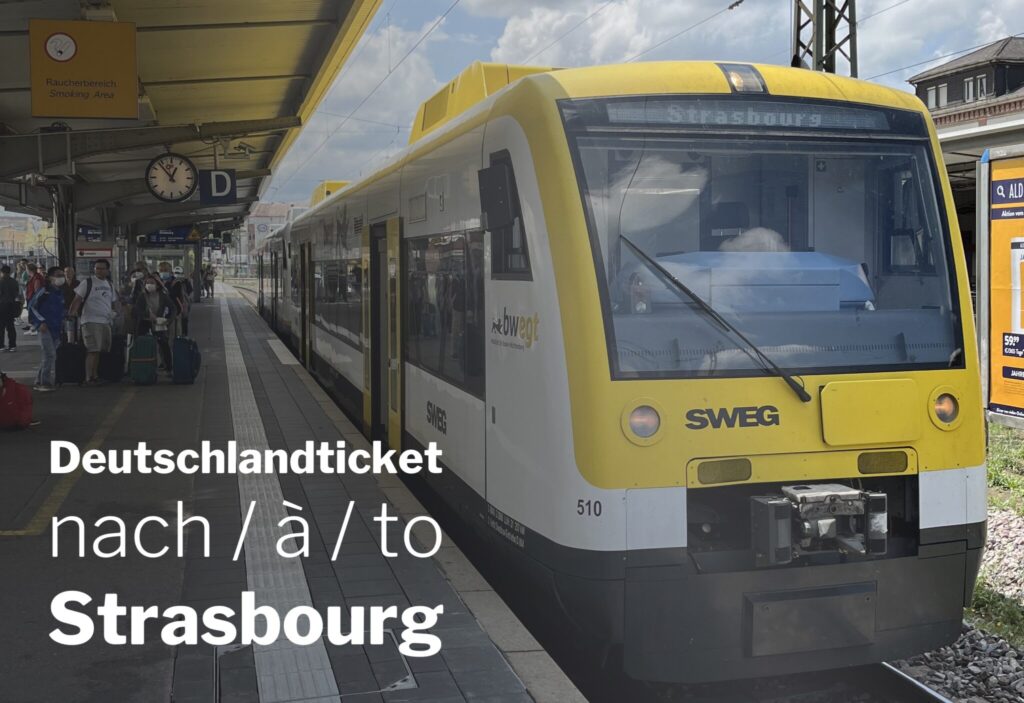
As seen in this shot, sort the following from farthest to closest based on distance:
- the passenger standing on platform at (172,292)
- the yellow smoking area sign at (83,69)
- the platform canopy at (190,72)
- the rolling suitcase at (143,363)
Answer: the passenger standing on platform at (172,292), the rolling suitcase at (143,363), the platform canopy at (190,72), the yellow smoking area sign at (83,69)

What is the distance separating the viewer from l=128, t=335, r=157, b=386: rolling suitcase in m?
15.7

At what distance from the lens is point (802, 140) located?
525cm

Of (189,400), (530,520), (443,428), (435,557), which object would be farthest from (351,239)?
(530,520)

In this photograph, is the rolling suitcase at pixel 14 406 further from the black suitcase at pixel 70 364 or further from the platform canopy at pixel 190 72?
the black suitcase at pixel 70 364

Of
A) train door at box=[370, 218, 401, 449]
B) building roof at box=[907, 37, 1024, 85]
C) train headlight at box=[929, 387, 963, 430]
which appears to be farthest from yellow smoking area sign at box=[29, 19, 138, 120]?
building roof at box=[907, 37, 1024, 85]

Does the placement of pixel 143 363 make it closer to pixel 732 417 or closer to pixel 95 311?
pixel 95 311

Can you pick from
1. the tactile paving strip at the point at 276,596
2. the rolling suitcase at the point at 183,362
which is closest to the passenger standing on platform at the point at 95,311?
the rolling suitcase at the point at 183,362

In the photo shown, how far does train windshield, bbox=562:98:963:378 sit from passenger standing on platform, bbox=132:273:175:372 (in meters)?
12.8

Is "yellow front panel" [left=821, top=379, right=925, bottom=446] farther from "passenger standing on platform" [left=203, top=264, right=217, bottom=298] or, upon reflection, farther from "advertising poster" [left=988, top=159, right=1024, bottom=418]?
"passenger standing on platform" [left=203, top=264, right=217, bottom=298]

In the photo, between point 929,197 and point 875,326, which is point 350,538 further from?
point 929,197

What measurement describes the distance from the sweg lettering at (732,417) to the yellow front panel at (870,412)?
26 cm

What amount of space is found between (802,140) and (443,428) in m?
3.02

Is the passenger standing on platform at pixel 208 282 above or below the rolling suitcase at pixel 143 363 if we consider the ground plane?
above

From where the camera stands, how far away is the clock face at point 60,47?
35.7 feet
